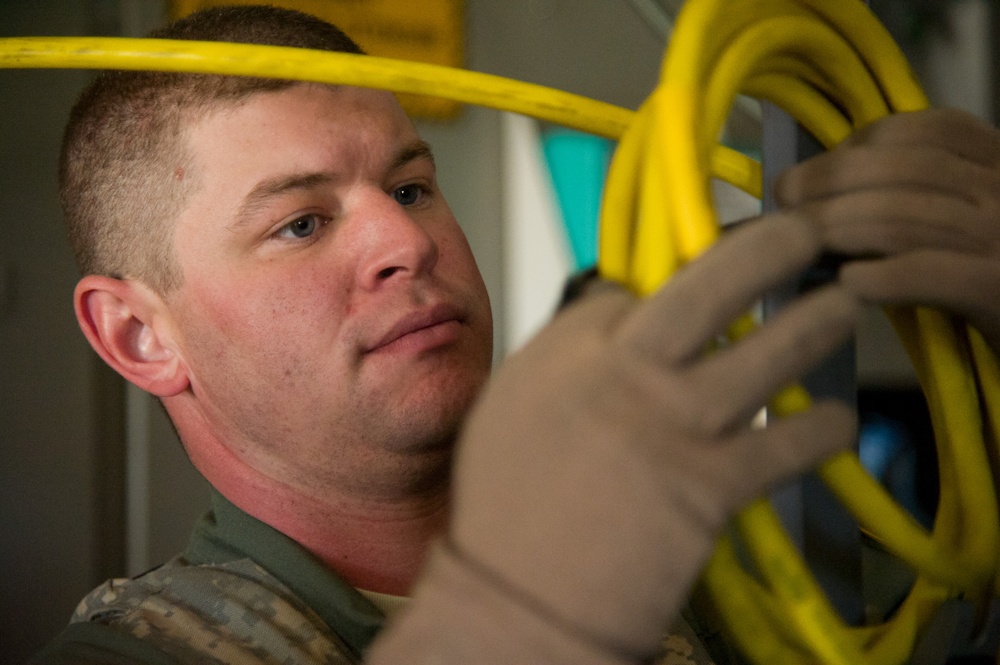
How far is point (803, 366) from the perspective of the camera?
1.42 ft

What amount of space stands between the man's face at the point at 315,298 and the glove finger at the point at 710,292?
0.37 metres

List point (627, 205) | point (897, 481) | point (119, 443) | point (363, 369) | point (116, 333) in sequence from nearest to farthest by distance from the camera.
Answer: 1. point (627, 205)
2. point (363, 369)
3. point (116, 333)
4. point (897, 481)
5. point (119, 443)

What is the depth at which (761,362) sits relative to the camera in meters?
0.42

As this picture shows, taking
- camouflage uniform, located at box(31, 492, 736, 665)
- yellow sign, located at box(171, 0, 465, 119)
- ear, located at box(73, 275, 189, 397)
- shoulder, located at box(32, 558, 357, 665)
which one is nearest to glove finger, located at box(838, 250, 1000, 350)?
camouflage uniform, located at box(31, 492, 736, 665)

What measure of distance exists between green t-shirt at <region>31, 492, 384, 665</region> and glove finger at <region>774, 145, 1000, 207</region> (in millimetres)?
447

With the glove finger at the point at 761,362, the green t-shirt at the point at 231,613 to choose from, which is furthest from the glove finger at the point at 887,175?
the green t-shirt at the point at 231,613

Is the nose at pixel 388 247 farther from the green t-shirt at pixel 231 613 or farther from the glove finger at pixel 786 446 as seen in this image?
the glove finger at pixel 786 446

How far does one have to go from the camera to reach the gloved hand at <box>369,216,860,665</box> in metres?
0.41


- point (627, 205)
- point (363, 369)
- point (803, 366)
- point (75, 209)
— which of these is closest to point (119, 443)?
point (75, 209)

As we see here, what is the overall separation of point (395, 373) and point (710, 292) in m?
0.39

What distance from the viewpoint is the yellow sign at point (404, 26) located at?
4.50 ft

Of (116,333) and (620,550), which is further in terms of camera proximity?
(116,333)

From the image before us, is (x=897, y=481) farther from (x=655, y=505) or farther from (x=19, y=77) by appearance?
(x=19, y=77)

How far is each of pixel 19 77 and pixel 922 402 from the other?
1234mm
